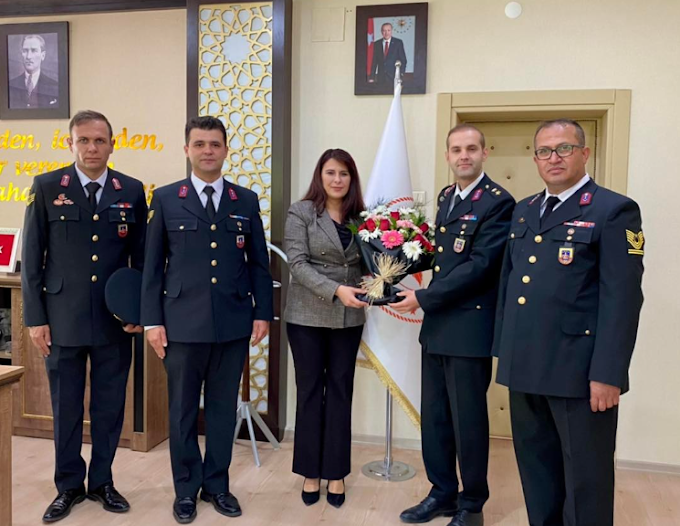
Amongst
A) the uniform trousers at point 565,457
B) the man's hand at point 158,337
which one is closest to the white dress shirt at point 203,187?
the man's hand at point 158,337

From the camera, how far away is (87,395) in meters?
3.35

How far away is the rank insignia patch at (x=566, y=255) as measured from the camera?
6.17 feet

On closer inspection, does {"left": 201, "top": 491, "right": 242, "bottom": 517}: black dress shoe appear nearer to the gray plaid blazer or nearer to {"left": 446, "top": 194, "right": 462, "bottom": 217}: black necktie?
the gray plaid blazer

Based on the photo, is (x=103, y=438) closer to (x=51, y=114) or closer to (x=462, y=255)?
(x=462, y=255)

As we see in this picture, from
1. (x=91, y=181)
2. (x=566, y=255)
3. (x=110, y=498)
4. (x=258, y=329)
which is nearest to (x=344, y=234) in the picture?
(x=258, y=329)

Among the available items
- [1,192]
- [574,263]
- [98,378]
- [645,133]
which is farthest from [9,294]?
[645,133]

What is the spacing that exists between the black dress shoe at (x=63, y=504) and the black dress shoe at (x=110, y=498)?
0.15 feet

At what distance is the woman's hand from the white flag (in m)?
0.48

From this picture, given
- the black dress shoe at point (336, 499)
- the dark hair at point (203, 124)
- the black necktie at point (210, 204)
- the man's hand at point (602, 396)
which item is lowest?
the black dress shoe at point (336, 499)

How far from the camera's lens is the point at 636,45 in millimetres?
3113

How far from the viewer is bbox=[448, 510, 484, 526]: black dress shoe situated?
7.91 feet

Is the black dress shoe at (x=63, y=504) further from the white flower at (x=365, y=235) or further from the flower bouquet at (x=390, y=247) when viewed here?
the white flower at (x=365, y=235)

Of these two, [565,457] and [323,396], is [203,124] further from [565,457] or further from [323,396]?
[565,457]

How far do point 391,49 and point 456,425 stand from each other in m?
2.08
